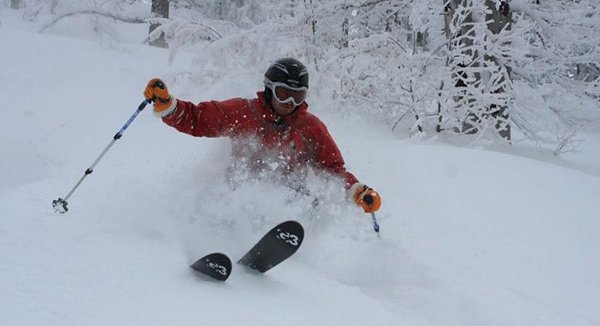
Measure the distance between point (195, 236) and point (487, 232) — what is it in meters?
2.65

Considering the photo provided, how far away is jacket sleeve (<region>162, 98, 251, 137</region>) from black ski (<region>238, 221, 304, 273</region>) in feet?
4.28

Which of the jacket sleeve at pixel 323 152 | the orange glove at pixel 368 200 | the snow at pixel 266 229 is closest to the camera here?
the snow at pixel 266 229

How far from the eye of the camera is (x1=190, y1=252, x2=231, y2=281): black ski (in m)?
2.92

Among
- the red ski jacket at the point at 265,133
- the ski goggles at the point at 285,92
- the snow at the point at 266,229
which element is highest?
the ski goggles at the point at 285,92

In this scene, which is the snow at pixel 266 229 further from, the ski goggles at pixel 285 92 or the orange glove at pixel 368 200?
the ski goggles at pixel 285 92

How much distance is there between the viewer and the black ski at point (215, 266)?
9.59ft

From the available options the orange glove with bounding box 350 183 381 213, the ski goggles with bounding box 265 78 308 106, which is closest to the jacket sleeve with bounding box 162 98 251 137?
the ski goggles with bounding box 265 78 308 106

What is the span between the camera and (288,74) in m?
4.22

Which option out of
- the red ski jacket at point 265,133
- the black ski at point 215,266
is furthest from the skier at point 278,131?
the black ski at point 215,266

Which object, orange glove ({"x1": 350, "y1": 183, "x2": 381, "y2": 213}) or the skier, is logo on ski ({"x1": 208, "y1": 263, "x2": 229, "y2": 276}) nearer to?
the skier

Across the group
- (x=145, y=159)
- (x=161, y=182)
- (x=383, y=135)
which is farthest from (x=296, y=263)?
(x=383, y=135)

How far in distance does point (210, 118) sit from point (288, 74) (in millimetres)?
768

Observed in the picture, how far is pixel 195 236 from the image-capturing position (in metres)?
3.80

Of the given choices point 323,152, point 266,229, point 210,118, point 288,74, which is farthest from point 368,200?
point 210,118
